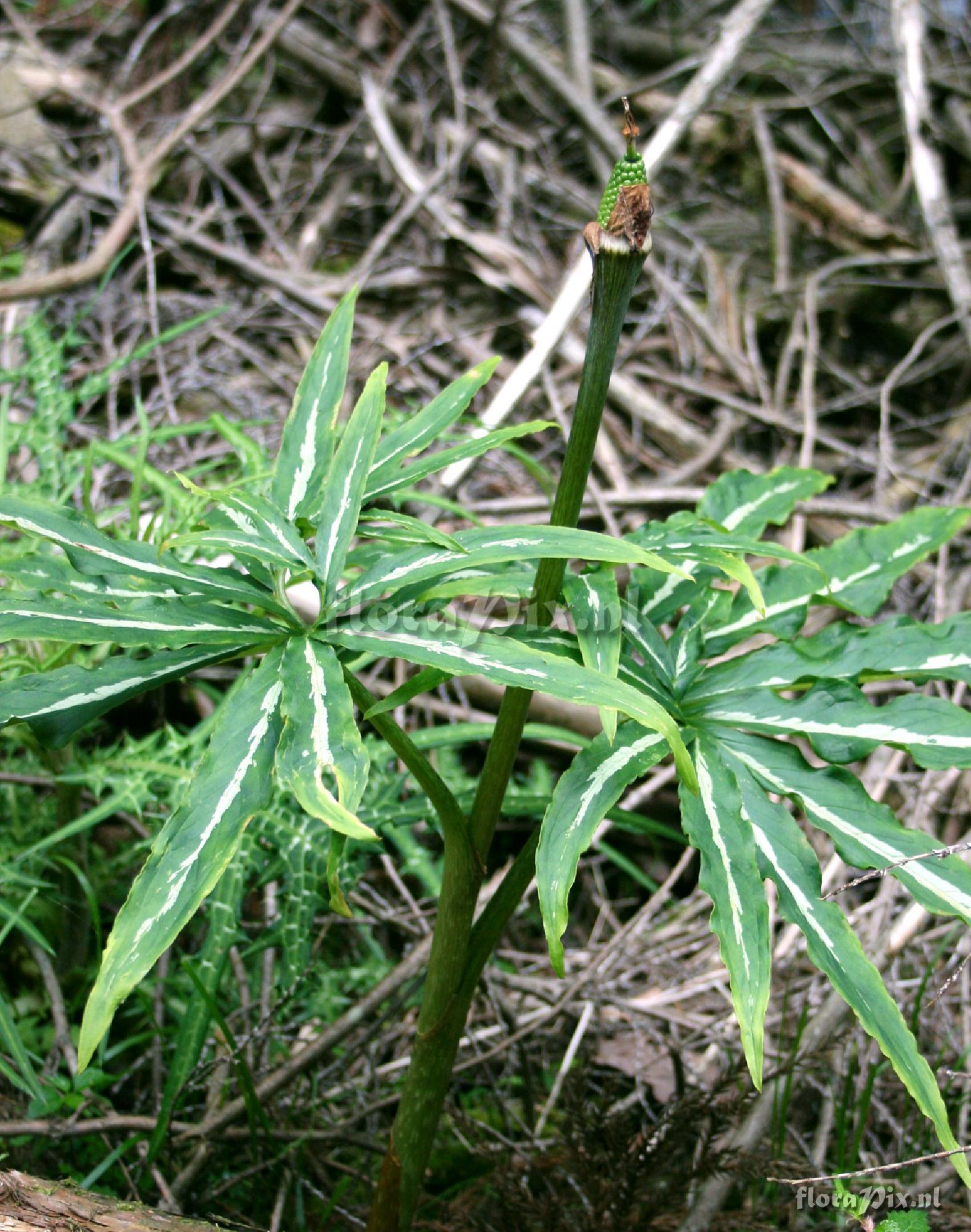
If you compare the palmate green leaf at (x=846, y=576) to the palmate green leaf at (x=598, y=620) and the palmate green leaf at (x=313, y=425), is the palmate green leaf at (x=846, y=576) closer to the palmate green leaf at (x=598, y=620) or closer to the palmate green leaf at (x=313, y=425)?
the palmate green leaf at (x=598, y=620)

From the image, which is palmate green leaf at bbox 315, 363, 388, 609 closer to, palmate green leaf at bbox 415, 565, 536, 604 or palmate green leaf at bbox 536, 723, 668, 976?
palmate green leaf at bbox 415, 565, 536, 604

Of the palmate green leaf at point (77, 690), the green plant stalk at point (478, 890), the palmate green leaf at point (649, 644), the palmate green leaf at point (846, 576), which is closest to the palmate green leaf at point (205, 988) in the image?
the green plant stalk at point (478, 890)

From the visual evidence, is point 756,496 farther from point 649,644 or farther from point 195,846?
point 195,846

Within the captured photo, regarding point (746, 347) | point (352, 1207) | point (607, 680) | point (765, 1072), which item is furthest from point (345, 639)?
point (746, 347)

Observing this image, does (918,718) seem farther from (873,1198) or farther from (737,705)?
(873,1198)

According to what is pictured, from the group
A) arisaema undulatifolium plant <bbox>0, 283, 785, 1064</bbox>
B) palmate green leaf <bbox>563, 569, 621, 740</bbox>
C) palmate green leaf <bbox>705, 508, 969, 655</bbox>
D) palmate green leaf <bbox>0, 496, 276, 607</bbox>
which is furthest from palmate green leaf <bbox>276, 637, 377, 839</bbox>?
palmate green leaf <bbox>705, 508, 969, 655</bbox>

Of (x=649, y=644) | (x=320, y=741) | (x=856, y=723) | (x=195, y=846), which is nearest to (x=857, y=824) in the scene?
(x=856, y=723)
